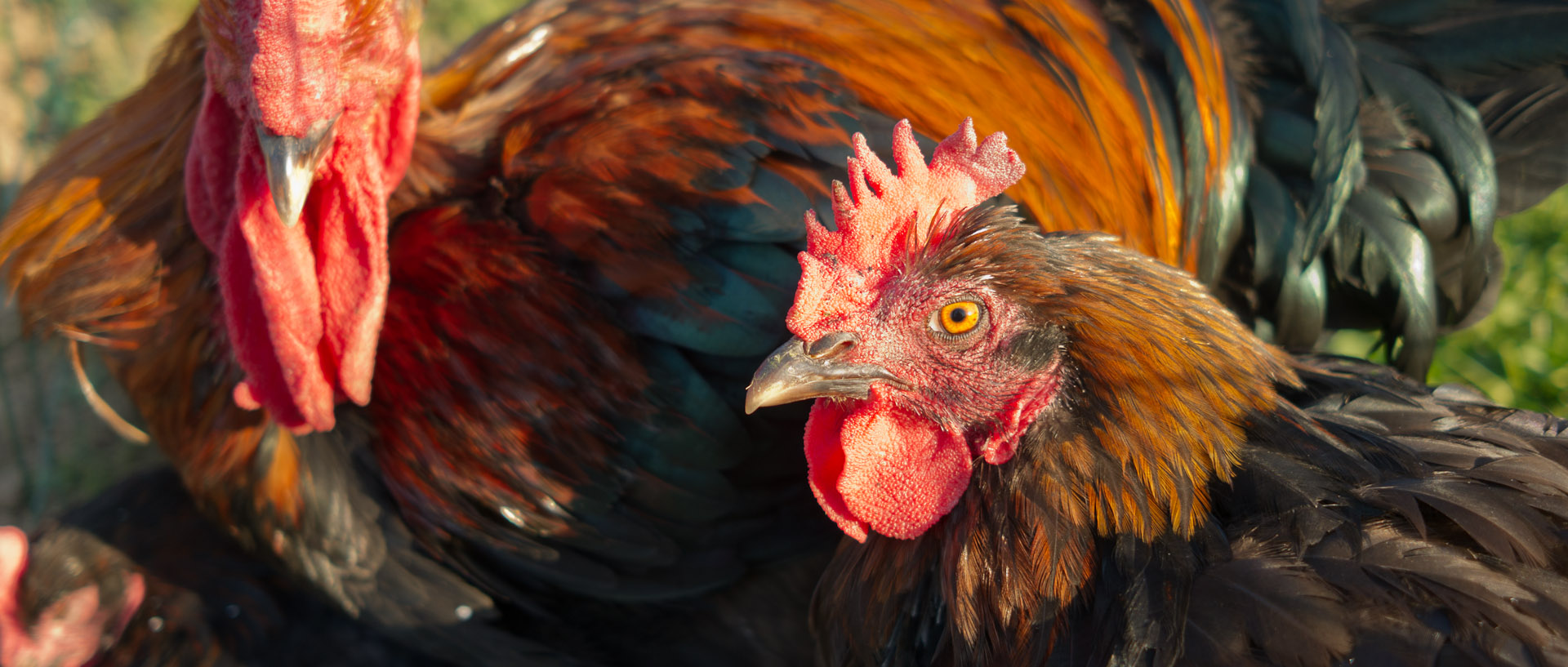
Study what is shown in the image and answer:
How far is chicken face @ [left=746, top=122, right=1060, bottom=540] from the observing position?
5.95ft

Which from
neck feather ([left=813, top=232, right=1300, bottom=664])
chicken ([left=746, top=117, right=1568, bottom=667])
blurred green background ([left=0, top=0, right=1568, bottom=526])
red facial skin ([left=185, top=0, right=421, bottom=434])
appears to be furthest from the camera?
blurred green background ([left=0, top=0, right=1568, bottom=526])

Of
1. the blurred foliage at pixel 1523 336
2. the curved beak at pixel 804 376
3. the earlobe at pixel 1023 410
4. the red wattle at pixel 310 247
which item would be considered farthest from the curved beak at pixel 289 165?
the blurred foliage at pixel 1523 336

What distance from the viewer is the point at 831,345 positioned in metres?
1.81

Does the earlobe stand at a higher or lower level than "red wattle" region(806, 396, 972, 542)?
higher

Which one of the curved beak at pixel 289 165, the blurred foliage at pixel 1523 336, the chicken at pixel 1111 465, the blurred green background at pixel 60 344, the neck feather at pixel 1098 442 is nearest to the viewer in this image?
the chicken at pixel 1111 465

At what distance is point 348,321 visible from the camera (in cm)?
245

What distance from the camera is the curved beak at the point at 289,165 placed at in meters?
2.21

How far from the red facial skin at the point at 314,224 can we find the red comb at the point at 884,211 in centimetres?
111

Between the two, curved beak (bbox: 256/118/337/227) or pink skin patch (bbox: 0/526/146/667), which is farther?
pink skin patch (bbox: 0/526/146/667)

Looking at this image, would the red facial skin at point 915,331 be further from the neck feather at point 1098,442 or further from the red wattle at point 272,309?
the red wattle at point 272,309

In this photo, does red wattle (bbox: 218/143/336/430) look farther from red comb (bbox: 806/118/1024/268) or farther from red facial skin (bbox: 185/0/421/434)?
red comb (bbox: 806/118/1024/268)

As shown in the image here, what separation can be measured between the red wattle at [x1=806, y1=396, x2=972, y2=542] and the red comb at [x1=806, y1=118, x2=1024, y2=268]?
0.30 meters

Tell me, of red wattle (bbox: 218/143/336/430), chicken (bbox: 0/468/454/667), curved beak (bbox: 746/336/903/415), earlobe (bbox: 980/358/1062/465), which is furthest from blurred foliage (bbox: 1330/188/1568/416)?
chicken (bbox: 0/468/454/667)

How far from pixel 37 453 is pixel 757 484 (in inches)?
141
